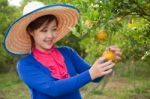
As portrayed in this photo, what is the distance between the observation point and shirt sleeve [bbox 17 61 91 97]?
6.84ft

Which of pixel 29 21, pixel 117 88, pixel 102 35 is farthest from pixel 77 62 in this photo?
pixel 117 88

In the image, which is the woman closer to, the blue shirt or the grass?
the blue shirt

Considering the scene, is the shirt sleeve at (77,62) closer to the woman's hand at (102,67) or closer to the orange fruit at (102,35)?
the orange fruit at (102,35)

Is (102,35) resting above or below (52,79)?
above

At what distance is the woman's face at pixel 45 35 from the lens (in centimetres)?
231

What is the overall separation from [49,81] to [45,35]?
27 centimetres

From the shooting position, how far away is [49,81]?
2.21m

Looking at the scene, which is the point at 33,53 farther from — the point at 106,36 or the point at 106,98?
the point at 106,98

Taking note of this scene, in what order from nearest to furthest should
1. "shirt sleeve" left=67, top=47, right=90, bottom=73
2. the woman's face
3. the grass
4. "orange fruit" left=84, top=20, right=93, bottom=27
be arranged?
1. the woman's face
2. "orange fruit" left=84, top=20, right=93, bottom=27
3. "shirt sleeve" left=67, top=47, right=90, bottom=73
4. the grass

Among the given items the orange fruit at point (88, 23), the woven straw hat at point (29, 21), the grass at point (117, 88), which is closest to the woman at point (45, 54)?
the woven straw hat at point (29, 21)

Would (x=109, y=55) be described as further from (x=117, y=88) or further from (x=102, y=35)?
(x=117, y=88)

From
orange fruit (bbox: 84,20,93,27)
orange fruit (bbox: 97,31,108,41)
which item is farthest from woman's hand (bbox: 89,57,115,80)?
orange fruit (bbox: 84,20,93,27)

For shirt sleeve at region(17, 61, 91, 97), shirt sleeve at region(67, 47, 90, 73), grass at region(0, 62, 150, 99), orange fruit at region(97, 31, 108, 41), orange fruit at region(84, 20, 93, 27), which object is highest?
orange fruit at region(84, 20, 93, 27)

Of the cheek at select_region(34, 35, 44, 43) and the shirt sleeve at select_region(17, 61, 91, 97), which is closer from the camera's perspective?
the shirt sleeve at select_region(17, 61, 91, 97)
